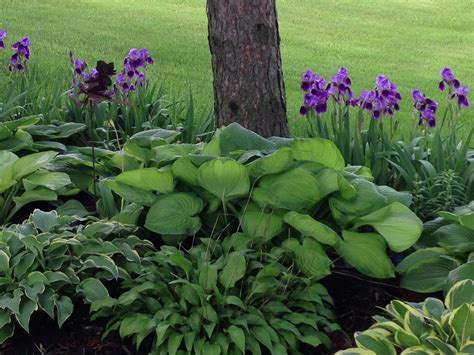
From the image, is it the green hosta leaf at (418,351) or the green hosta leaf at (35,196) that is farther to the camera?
the green hosta leaf at (35,196)

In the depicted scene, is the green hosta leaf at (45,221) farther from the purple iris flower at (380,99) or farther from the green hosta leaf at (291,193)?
the purple iris flower at (380,99)

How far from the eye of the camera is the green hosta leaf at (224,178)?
338 cm

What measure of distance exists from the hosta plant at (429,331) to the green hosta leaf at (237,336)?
1.42ft

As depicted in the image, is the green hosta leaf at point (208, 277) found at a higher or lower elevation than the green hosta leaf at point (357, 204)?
lower

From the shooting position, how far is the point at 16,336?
10.5 feet

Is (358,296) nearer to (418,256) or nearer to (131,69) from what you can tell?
(418,256)

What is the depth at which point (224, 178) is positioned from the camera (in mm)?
3398

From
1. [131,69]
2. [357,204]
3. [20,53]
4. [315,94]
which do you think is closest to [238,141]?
[357,204]

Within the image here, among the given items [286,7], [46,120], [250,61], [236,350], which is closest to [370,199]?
[236,350]

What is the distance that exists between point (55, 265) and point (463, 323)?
165 cm

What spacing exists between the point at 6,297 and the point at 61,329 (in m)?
0.31

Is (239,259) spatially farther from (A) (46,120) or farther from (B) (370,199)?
(A) (46,120)

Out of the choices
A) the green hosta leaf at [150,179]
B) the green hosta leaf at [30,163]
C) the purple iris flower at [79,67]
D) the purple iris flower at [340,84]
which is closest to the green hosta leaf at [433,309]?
the green hosta leaf at [150,179]

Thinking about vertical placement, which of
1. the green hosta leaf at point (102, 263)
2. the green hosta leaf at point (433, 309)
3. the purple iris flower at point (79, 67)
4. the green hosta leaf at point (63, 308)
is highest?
the purple iris flower at point (79, 67)
